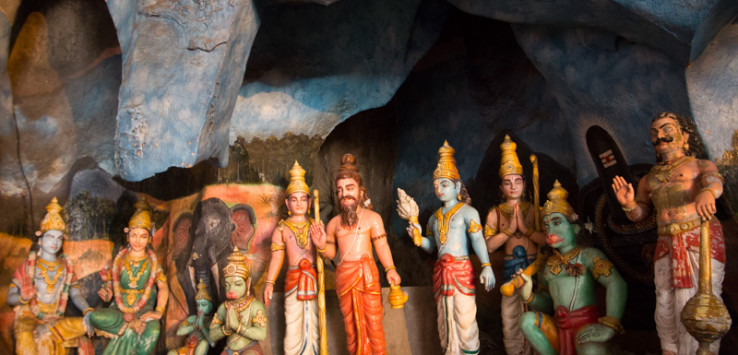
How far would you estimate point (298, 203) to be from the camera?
495 centimetres

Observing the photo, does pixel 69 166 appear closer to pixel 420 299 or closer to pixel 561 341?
pixel 420 299

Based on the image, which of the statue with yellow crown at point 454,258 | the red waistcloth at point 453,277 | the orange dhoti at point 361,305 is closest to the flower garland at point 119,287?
the orange dhoti at point 361,305

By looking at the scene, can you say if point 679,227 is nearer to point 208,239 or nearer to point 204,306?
point 204,306

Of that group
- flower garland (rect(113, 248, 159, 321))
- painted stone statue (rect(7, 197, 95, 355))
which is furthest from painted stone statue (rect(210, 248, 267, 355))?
painted stone statue (rect(7, 197, 95, 355))

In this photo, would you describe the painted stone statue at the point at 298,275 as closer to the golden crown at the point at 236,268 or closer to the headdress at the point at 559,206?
the golden crown at the point at 236,268

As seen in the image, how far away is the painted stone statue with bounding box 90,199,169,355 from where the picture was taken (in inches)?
198

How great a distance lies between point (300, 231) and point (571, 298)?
2054 millimetres

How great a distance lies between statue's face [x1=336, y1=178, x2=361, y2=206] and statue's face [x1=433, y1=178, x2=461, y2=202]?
0.63 meters

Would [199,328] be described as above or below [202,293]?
below

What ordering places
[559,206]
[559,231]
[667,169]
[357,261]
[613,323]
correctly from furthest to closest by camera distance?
[357,261]
[559,206]
[559,231]
[613,323]
[667,169]

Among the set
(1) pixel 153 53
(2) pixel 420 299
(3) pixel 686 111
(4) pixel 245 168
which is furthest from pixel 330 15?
(3) pixel 686 111

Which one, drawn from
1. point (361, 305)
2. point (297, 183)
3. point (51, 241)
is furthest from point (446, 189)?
point (51, 241)

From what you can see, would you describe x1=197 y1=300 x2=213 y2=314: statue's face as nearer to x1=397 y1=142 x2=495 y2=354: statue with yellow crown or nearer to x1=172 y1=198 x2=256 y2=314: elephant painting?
x1=172 y1=198 x2=256 y2=314: elephant painting

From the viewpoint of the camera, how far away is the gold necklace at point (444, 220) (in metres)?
4.70
